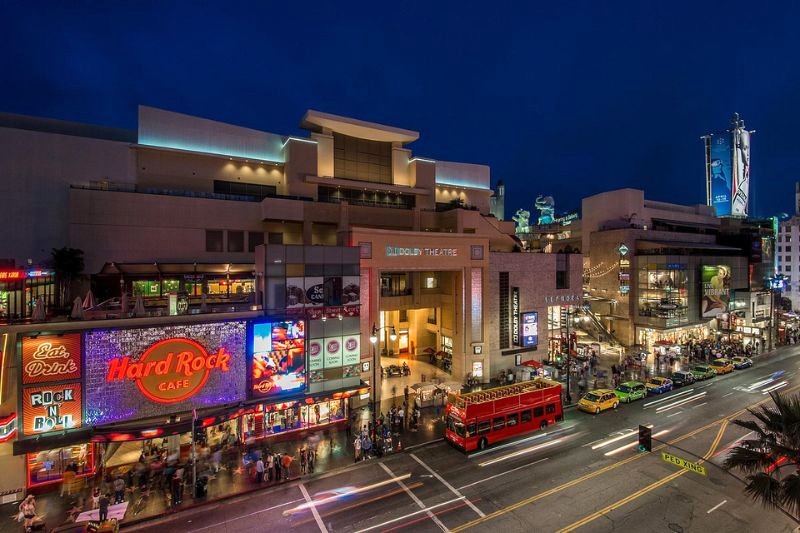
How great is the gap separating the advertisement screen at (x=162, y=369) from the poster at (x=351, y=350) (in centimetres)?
637

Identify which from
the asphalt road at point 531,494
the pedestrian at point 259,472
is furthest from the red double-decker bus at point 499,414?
the pedestrian at point 259,472

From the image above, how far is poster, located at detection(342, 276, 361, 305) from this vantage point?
2580cm

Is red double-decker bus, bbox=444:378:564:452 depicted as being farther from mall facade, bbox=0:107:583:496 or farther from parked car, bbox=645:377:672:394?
parked car, bbox=645:377:672:394

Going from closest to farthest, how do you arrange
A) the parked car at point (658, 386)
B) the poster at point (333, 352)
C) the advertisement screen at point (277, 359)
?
the advertisement screen at point (277, 359), the poster at point (333, 352), the parked car at point (658, 386)

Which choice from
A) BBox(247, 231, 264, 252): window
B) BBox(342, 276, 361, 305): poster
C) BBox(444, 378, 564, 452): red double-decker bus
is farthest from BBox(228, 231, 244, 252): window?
BBox(444, 378, 564, 452): red double-decker bus

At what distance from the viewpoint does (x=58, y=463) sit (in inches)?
695

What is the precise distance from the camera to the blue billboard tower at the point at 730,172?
67.8 meters

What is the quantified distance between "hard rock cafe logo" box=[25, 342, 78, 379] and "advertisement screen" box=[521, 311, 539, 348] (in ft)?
107

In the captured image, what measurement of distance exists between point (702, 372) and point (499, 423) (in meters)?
25.0

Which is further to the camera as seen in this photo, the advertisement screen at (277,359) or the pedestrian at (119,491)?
the advertisement screen at (277,359)

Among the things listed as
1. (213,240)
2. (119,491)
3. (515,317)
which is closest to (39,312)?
(119,491)

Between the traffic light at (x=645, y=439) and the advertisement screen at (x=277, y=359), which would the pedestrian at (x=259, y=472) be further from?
the traffic light at (x=645, y=439)

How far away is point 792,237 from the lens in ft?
282

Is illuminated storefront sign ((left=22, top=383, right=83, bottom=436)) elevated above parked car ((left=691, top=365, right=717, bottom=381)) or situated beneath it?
elevated above
